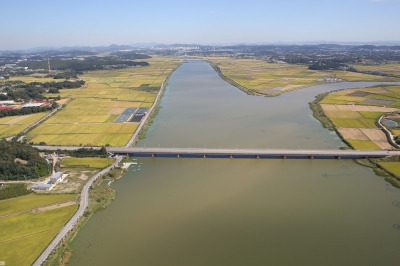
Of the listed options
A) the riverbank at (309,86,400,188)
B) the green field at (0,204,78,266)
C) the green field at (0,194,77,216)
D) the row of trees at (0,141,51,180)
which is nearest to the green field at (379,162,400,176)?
the riverbank at (309,86,400,188)

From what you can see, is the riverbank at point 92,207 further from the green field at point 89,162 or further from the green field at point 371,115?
the green field at point 371,115

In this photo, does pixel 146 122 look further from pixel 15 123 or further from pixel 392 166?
pixel 392 166

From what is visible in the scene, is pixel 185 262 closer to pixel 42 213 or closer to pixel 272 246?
pixel 272 246

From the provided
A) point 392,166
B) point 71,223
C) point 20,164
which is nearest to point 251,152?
point 392,166

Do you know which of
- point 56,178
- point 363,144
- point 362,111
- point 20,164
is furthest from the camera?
point 362,111

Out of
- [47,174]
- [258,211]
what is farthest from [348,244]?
[47,174]

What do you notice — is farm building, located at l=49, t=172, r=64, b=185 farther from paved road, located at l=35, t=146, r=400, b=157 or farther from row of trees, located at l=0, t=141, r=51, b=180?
paved road, located at l=35, t=146, r=400, b=157

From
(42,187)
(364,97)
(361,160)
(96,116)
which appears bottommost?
(42,187)
